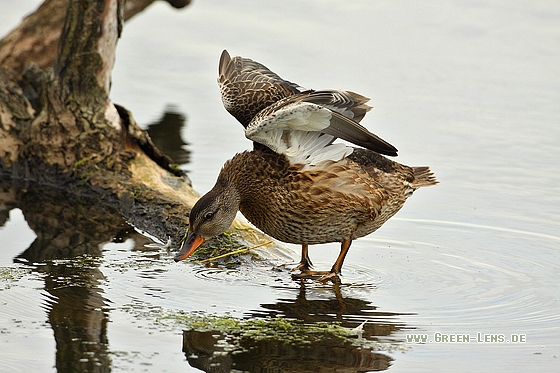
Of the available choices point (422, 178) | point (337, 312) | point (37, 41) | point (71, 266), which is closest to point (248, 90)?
point (422, 178)

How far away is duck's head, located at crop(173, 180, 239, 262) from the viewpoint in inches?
277

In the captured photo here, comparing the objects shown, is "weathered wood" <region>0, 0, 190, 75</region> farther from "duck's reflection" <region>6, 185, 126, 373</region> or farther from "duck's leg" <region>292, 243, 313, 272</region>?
"duck's leg" <region>292, 243, 313, 272</region>

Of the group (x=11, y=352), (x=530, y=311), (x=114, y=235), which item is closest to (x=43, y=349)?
(x=11, y=352)

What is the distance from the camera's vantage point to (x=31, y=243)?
7590 mm

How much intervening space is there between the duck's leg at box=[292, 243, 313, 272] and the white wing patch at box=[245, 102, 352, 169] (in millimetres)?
702

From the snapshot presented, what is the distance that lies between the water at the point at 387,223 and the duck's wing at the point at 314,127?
0.98 metres

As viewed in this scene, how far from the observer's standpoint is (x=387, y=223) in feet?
28.1

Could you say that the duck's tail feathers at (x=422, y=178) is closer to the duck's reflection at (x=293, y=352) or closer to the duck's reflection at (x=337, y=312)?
the duck's reflection at (x=337, y=312)

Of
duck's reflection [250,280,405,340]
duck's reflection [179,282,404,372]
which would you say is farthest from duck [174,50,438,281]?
duck's reflection [179,282,404,372]

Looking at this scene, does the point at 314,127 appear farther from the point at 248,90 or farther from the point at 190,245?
the point at 190,245

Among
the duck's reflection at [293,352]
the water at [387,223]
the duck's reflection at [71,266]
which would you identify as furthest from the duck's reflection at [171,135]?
the duck's reflection at [293,352]

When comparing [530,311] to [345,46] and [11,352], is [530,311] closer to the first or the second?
[11,352]

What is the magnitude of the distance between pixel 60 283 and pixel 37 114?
3118 millimetres

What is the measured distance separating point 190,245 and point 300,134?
1173 mm
